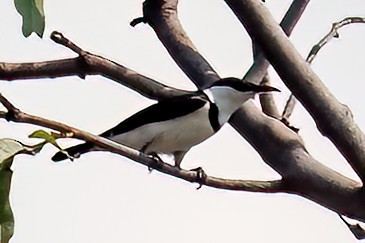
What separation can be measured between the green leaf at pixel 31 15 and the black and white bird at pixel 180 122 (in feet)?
3.60

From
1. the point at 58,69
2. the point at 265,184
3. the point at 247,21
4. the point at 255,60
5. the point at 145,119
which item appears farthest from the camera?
the point at 145,119

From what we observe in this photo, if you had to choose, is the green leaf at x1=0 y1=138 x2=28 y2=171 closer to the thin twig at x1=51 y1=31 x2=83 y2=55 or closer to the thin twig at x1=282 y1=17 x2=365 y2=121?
the thin twig at x1=51 y1=31 x2=83 y2=55

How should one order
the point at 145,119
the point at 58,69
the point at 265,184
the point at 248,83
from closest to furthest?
the point at 265,184
the point at 58,69
the point at 248,83
the point at 145,119

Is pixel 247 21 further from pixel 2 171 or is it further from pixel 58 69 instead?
pixel 2 171

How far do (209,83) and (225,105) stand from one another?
0.80ft

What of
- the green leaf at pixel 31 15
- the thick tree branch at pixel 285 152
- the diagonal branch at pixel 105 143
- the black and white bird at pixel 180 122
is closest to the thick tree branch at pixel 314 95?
→ the thick tree branch at pixel 285 152

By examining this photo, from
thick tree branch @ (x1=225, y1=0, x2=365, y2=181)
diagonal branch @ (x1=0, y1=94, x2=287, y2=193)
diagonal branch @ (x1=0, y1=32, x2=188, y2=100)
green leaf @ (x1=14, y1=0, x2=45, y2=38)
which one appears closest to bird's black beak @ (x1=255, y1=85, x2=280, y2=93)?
diagonal branch @ (x1=0, y1=32, x2=188, y2=100)

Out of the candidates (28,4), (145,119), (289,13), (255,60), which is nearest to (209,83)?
(255,60)

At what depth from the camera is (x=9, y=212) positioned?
764 mm

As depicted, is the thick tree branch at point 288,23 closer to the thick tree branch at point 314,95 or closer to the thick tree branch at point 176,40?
the thick tree branch at point 176,40

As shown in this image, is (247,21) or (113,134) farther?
(113,134)

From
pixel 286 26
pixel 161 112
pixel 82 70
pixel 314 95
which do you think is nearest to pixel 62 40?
pixel 82 70

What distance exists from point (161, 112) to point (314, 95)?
0.80 meters

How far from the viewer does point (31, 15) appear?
792mm
